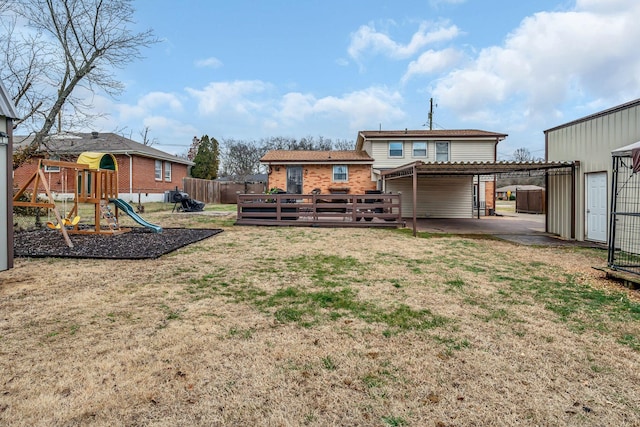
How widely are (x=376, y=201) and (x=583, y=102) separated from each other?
14.2 meters

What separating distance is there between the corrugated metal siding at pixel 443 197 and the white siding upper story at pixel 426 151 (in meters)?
1.46

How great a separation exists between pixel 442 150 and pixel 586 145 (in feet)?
31.7

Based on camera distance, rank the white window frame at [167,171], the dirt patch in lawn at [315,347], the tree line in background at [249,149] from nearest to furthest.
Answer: the dirt patch in lawn at [315,347]
the white window frame at [167,171]
the tree line in background at [249,149]

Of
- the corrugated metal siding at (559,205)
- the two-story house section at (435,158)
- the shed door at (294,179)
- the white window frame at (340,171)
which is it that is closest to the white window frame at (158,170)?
the shed door at (294,179)

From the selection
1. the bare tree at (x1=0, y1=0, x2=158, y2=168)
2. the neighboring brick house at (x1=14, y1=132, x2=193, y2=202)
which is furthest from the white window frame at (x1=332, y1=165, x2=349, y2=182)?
the neighboring brick house at (x1=14, y1=132, x2=193, y2=202)

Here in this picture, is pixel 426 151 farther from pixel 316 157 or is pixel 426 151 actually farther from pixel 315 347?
pixel 315 347

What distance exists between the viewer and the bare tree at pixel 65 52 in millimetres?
10734

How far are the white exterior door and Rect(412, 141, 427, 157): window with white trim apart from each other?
9.82 m

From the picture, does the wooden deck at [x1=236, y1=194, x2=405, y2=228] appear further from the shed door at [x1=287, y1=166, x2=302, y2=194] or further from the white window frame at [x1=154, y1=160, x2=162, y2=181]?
the white window frame at [x1=154, y1=160, x2=162, y2=181]

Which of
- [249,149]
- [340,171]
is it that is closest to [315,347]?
[340,171]

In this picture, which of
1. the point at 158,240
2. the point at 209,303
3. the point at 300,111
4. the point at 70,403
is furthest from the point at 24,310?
the point at 300,111

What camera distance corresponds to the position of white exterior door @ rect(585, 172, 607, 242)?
29.5 ft

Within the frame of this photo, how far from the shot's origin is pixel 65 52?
12.1 m

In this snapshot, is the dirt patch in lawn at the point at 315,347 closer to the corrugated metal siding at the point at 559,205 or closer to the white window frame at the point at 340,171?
the corrugated metal siding at the point at 559,205
